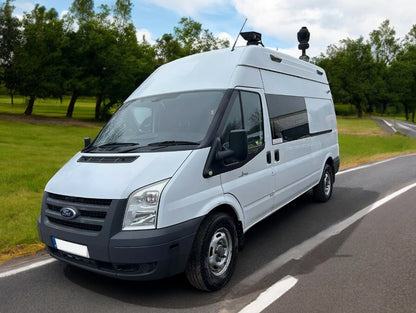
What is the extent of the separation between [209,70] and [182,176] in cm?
170

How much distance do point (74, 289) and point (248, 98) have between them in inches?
114

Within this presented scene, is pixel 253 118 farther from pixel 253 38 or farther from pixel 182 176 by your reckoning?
pixel 182 176

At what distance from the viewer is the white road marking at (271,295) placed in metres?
3.31

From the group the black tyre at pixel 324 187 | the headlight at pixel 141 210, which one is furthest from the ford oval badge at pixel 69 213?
the black tyre at pixel 324 187

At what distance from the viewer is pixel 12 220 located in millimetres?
5789

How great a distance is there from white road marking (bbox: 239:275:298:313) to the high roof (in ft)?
7.39

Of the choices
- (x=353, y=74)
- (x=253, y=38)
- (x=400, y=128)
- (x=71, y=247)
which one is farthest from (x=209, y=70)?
(x=353, y=74)

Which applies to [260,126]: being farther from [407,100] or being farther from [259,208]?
[407,100]

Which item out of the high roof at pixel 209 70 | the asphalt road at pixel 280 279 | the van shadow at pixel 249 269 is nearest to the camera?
the asphalt road at pixel 280 279

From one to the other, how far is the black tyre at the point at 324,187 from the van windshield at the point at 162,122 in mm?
3976

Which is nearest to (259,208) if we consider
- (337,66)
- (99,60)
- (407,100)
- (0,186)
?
(0,186)

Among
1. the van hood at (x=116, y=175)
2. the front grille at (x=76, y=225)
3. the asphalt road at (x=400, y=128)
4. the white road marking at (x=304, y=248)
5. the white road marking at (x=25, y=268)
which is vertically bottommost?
the asphalt road at (x=400, y=128)

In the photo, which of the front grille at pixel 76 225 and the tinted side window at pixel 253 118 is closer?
the front grille at pixel 76 225

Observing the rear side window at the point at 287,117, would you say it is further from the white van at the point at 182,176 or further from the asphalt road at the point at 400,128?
the asphalt road at the point at 400,128
